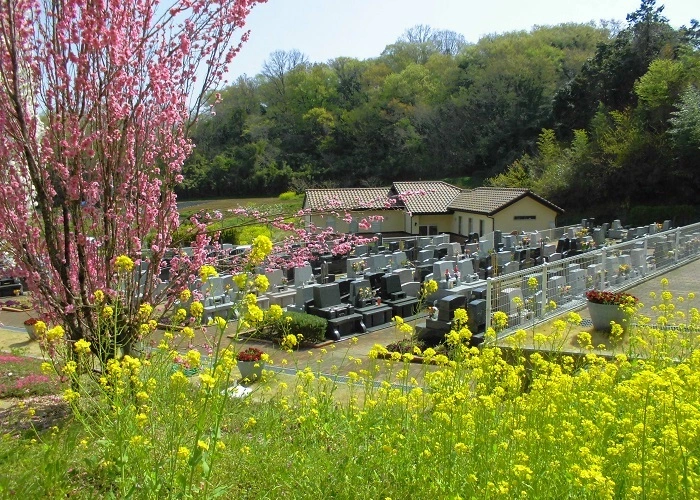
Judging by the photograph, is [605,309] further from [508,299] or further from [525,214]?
[525,214]

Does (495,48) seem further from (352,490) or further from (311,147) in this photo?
(352,490)

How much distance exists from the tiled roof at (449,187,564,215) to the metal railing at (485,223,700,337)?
1224cm

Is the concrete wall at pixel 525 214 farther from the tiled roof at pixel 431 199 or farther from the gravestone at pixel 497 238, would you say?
the tiled roof at pixel 431 199

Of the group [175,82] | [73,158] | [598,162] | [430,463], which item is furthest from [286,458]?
[598,162]

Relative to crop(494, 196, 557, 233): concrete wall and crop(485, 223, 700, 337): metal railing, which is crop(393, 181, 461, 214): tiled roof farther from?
crop(485, 223, 700, 337): metal railing

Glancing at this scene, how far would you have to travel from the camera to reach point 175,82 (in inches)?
252

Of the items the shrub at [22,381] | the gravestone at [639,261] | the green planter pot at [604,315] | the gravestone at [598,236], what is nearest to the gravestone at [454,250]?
the gravestone at [598,236]

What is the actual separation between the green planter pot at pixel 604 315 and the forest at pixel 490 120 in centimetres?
2484

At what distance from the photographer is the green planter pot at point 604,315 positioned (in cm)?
1010

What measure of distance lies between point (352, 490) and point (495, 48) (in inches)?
2840

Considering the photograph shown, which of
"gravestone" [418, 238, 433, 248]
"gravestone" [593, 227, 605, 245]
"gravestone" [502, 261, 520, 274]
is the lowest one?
"gravestone" [593, 227, 605, 245]

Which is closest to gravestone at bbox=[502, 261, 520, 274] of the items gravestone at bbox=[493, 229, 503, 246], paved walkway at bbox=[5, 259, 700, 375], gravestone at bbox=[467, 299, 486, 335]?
paved walkway at bbox=[5, 259, 700, 375]

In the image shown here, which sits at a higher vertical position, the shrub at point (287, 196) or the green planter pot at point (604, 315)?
the green planter pot at point (604, 315)

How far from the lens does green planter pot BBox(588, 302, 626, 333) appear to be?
1010cm
